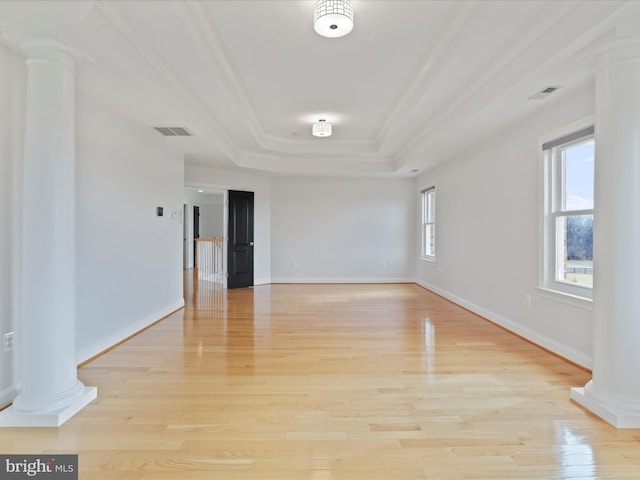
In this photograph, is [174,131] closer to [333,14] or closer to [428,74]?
[333,14]

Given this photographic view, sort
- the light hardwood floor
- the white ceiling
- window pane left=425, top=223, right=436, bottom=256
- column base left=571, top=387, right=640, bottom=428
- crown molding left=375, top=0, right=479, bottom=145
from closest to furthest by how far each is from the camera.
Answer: the light hardwood floor < column base left=571, top=387, right=640, bottom=428 < the white ceiling < crown molding left=375, top=0, right=479, bottom=145 < window pane left=425, top=223, right=436, bottom=256

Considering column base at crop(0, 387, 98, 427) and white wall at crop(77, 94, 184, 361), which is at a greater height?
white wall at crop(77, 94, 184, 361)

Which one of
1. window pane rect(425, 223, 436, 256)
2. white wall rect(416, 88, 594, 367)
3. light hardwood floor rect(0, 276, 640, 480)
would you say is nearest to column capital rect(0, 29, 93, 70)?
light hardwood floor rect(0, 276, 640, 480)

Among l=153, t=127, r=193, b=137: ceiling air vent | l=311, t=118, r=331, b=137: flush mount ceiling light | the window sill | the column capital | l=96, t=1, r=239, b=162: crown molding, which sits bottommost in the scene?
the window sill

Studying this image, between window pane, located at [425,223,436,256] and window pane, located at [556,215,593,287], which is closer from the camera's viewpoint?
window pane, located at [556,215,593,287]

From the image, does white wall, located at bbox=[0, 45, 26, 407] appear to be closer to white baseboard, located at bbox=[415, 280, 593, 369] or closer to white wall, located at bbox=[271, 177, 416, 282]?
white baseboard, located at bbox=[415, 280, 593, 369]

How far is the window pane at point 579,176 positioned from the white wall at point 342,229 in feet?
15.2

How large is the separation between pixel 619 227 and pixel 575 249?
134 centimetres

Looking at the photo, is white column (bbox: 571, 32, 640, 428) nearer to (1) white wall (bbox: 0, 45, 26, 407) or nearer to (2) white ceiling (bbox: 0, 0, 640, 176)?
(2) white ceiling (bbox: 0, 0, 640, 176)

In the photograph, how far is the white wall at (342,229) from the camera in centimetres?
797

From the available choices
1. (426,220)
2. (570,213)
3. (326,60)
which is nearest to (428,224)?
(426,220)

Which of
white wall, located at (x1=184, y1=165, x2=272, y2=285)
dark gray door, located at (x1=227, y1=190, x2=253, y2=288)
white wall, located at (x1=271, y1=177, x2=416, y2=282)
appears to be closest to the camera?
white wall, located at (x1=184, y1=165, x2=272, y2=285)

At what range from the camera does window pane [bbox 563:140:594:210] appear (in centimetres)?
320

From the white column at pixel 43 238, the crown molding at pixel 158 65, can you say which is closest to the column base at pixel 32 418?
the white column at pixel 43 238
